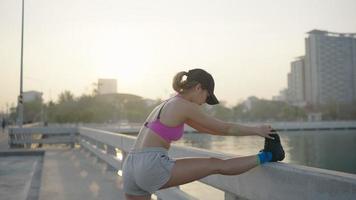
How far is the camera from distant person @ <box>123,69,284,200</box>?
3500 millimetres

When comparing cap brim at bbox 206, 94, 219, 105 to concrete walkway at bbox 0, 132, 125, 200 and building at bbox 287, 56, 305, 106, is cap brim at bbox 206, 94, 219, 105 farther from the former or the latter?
building at bbox 287, 56, 305, 106

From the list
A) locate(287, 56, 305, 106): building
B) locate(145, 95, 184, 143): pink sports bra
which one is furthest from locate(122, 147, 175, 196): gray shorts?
locate(287, 56, 305, 106): building

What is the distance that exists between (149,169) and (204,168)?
1.41ft

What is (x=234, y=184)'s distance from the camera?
12.7 ft

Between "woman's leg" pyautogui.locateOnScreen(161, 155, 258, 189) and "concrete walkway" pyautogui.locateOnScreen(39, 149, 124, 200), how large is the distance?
306 cm

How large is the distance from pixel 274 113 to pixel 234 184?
121159mm

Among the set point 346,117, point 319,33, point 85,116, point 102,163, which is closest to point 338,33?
point 319,33

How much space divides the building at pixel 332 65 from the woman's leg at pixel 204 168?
165 meters

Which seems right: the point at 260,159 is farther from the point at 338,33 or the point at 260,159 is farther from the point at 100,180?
the point at 338,33

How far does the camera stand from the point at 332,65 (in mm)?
166875

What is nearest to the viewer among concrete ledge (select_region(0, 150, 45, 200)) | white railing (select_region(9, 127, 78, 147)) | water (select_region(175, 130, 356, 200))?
water (select_region(175, 130, 356, 200))

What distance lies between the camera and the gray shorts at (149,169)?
3.48m

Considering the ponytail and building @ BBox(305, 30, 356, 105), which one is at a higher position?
building @ BBox(305, 30, 356, 105)

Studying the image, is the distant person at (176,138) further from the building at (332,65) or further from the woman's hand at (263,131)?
the building at (332,65)
